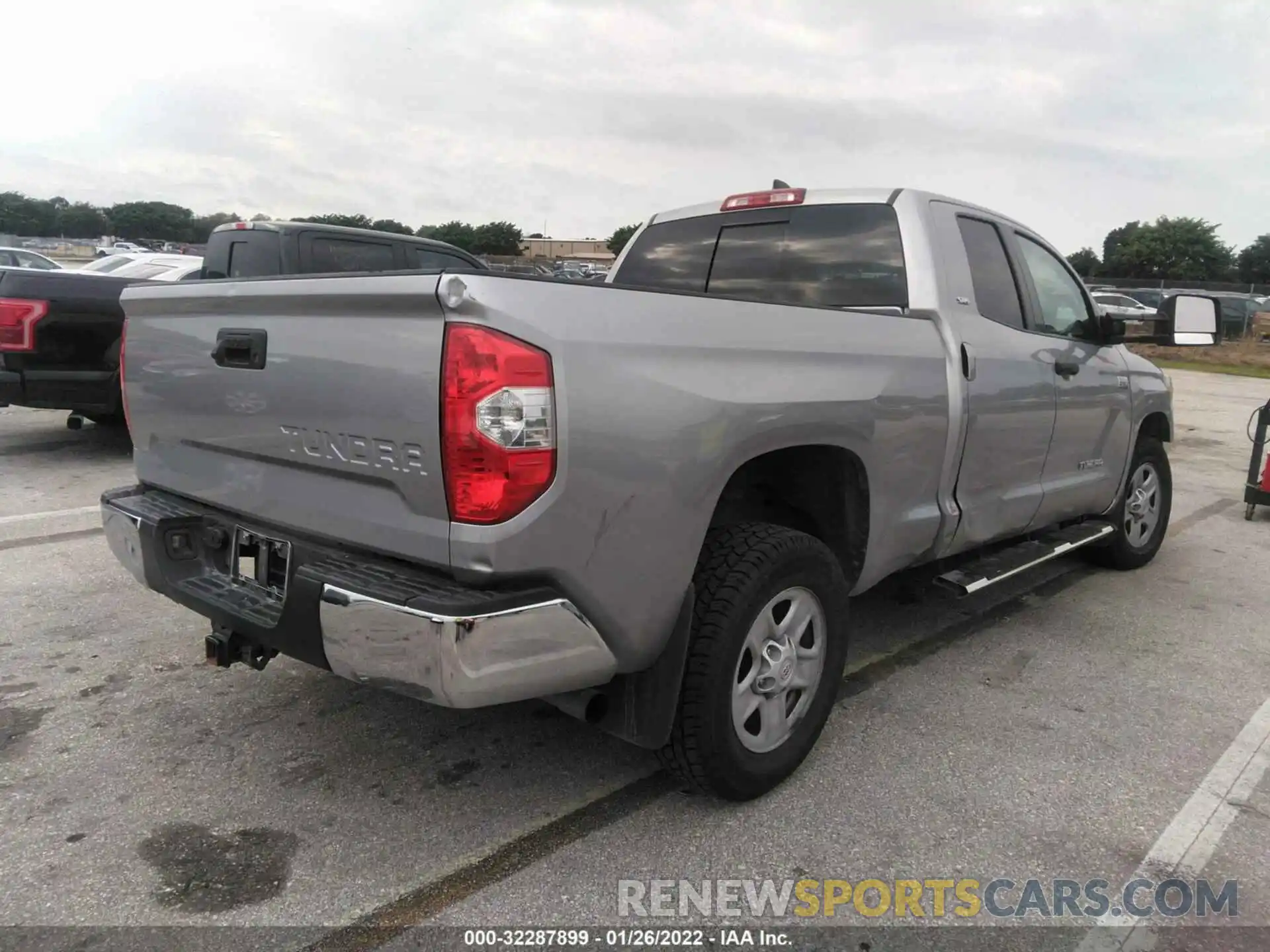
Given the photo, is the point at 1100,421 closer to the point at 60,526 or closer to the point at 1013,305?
the point at 1013,305

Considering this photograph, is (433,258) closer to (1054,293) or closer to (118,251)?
(1054,293)

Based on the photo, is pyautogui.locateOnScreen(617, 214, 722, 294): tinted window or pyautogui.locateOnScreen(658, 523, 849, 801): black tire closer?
pyautogui.locateOnScreen(658, 523, 849, 801): black tire

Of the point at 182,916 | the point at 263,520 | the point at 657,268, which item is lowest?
the point at 182,916

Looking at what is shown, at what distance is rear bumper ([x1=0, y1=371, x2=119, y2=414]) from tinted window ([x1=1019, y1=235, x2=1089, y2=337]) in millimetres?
6440

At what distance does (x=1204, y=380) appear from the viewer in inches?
778

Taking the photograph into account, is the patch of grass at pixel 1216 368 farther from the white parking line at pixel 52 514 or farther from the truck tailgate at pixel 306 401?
the truck tailgate at pixel 306 401

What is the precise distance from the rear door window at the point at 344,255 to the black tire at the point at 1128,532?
5752mm

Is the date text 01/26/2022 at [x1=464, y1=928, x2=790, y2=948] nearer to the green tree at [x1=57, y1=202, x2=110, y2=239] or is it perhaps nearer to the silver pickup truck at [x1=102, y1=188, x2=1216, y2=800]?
the silver pickup truck at [x1=102, y1=188, x2=1216, y2=800]

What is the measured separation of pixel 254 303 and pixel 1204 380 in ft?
71.1

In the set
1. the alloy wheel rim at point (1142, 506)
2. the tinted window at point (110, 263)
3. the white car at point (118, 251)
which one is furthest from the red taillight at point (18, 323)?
the white car at point (118, 251)

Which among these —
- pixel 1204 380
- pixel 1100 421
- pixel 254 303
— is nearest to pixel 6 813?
pixel 254 303

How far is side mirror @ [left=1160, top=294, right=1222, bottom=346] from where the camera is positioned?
15.5 ft

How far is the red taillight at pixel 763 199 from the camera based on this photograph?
3914 mm

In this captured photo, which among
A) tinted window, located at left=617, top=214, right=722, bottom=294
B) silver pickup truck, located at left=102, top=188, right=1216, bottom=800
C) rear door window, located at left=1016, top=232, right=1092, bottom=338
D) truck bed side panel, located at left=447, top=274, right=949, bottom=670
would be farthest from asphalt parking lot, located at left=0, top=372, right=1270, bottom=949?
tinted window, located at left=617, top=214, right=722, bottom=294
